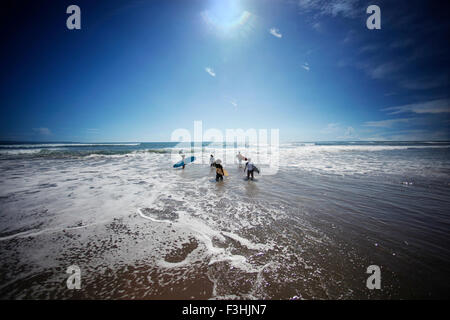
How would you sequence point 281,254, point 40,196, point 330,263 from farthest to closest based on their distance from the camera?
point 40,196 → point 281,254 → point 330,263

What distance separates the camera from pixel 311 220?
19.1 ft

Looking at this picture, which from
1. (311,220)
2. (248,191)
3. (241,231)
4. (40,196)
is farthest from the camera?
(248,191)

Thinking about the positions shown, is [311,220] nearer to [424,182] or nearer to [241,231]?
[241,231]

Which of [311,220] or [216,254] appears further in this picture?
[311,220]

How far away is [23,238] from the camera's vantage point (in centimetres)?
479

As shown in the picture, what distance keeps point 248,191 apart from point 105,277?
7252mm

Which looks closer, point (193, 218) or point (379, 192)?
point (193, 218)

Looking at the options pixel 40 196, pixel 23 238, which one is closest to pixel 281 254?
pixel 23 238

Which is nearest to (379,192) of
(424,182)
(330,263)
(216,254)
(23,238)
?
(424,182)
